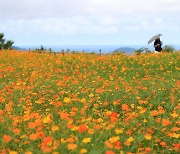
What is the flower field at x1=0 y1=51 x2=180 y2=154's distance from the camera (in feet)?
17.0

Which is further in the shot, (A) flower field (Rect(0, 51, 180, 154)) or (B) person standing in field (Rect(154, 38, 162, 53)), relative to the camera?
(B) person standing in field (Rect(154, 38, 162, 53))

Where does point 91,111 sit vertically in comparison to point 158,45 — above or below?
below

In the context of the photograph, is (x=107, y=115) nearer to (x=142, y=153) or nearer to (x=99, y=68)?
(x=142, y=153)

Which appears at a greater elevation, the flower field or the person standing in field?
the person standing in field

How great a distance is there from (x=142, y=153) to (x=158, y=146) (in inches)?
39.3

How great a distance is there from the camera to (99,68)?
16750 millimetres

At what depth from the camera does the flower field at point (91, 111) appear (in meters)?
5.18

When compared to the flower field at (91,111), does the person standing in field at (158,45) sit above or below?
above

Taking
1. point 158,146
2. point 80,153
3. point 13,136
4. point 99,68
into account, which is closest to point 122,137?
point 158,146

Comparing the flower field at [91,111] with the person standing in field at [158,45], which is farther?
the person standing in field at [158,45]

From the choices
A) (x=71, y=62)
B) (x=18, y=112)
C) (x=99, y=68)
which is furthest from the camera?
(x=71, y=62)

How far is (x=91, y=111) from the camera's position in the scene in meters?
8.01

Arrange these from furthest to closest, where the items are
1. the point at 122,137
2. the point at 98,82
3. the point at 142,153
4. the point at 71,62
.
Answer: the point at 71,62 → the point at 98,82 → the point at 122,137 → the point at 142,153

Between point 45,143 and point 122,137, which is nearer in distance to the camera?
point 45,143
